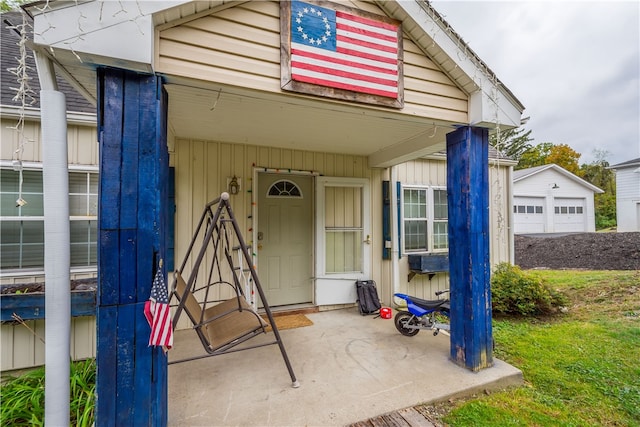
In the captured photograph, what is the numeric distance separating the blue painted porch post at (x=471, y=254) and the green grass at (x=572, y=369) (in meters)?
0.41

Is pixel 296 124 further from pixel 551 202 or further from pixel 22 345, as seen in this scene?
pixel 551 202

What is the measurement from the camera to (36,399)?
84.7 inches

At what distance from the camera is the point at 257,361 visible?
105 inches

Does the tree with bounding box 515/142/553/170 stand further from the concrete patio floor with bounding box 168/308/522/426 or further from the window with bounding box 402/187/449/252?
the concrete patio floor with bounding box 168/308/522/426

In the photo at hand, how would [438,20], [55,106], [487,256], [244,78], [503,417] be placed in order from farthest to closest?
[487,256], [438,20], [503,417], [244,78], [55,106]

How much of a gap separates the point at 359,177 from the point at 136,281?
343cm

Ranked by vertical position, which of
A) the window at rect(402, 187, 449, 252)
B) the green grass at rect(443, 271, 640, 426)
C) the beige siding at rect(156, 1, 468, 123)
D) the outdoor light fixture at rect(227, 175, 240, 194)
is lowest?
the green grass at rect(443, 271, 640, 426)

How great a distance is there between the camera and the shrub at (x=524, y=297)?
4184 mm

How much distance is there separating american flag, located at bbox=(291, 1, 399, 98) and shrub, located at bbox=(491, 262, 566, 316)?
12.3ft

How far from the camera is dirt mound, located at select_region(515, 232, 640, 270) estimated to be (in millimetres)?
8000

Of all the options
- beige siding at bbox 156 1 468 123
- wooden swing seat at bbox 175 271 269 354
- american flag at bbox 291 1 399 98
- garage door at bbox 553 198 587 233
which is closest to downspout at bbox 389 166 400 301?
american flag at bbox 291 1 399 98

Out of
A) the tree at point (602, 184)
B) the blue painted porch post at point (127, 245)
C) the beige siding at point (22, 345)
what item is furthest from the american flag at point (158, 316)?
→ the tree at point (602, 184)

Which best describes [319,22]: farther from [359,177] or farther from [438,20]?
[359,177]

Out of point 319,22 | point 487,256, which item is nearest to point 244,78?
point 319,22
